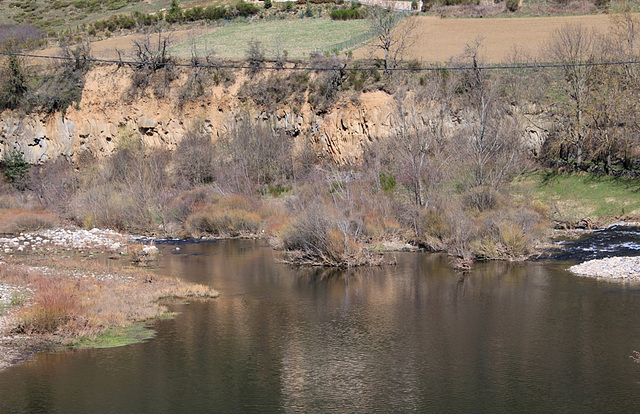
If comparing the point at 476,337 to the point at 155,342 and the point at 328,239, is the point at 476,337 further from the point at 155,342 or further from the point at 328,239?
the point at 328,239

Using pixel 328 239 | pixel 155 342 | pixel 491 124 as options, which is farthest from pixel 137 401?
pixel 491 124

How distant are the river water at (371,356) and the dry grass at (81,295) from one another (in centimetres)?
120

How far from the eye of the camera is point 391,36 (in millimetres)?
62500

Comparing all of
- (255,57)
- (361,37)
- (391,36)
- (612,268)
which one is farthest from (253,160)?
(612,268)

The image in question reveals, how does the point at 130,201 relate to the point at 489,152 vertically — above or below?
below

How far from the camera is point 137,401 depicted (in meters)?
15.9

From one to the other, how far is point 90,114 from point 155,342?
46.8 m

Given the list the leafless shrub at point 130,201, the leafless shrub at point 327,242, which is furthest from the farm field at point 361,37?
the leafless shrub at point 327,242

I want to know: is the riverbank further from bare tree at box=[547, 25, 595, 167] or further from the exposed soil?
the exposed soil

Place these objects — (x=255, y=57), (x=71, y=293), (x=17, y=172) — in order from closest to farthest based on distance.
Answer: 1. (x=71, y=293)
2. (x=17, y=172)
3. (x=255, y=57)

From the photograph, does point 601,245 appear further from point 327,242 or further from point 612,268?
point 327,242

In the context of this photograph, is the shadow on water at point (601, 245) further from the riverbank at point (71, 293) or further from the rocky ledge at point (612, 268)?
the riverbank at point (71, 293)

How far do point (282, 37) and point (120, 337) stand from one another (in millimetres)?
54286

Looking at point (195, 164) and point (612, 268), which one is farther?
point (195, 164)
